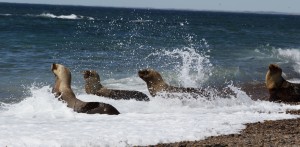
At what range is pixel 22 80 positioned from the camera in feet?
61.1

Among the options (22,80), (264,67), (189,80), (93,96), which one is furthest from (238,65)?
(93,96)

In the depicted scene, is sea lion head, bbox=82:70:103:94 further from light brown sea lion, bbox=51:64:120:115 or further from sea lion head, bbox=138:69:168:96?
light brown sea lion, bbox=51:64:120:115

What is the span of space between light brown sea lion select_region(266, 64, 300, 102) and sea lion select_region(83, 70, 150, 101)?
3397mm

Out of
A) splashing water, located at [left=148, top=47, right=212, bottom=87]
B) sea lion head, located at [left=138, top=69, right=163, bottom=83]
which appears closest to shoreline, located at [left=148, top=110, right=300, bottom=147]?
sea lion head, located at [left=138, top=69, right=163, bottom=83]

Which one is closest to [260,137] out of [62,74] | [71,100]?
[71,100]

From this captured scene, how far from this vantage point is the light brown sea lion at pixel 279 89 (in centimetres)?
1542

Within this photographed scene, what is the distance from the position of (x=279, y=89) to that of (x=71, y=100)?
5.90 m

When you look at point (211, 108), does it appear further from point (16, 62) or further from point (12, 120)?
point (16, 62)

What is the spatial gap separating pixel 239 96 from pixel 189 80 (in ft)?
17.9

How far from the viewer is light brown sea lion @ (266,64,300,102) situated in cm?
1542

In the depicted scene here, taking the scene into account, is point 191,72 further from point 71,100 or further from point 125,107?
point 71,100

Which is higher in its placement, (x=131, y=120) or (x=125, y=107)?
(x=131, y=120)

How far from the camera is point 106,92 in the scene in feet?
49.4

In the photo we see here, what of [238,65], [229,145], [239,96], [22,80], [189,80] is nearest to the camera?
[229,145]
